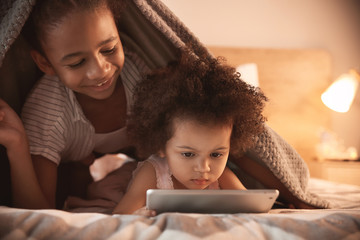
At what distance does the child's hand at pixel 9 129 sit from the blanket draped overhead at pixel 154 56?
0.46 ft

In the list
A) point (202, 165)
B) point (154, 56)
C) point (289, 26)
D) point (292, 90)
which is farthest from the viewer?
point (289, 26)

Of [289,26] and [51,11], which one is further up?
[289,26]

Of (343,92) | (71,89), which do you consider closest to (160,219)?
(71,89)

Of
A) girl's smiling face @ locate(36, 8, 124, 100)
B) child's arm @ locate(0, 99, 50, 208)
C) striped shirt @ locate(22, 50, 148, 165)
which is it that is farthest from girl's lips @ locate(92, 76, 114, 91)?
child's arm @ locate(0, 99, 50, 208)

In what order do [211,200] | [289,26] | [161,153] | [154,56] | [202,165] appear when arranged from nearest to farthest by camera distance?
[211,200] → [202,165] → [161,153] → [154,56] → [289,26]

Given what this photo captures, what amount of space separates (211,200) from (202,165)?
0.16 meters

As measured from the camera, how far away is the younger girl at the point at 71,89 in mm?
812

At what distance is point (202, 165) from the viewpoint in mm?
808

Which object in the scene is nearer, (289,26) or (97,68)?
(97,68)

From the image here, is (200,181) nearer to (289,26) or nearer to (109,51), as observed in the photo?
(109,51)

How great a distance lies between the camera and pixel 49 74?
3.16 feet

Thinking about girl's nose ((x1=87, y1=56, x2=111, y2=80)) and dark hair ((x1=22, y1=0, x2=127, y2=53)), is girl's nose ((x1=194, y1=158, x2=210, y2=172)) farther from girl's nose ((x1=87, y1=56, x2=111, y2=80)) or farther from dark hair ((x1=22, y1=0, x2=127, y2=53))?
dark hair ((x1=22, y1=0, x2=127, y2=53))

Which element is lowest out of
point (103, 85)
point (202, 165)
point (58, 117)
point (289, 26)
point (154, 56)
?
point (202, 165)

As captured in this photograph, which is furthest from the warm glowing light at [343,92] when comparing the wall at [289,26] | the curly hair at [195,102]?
the curly hair at [195,102]
